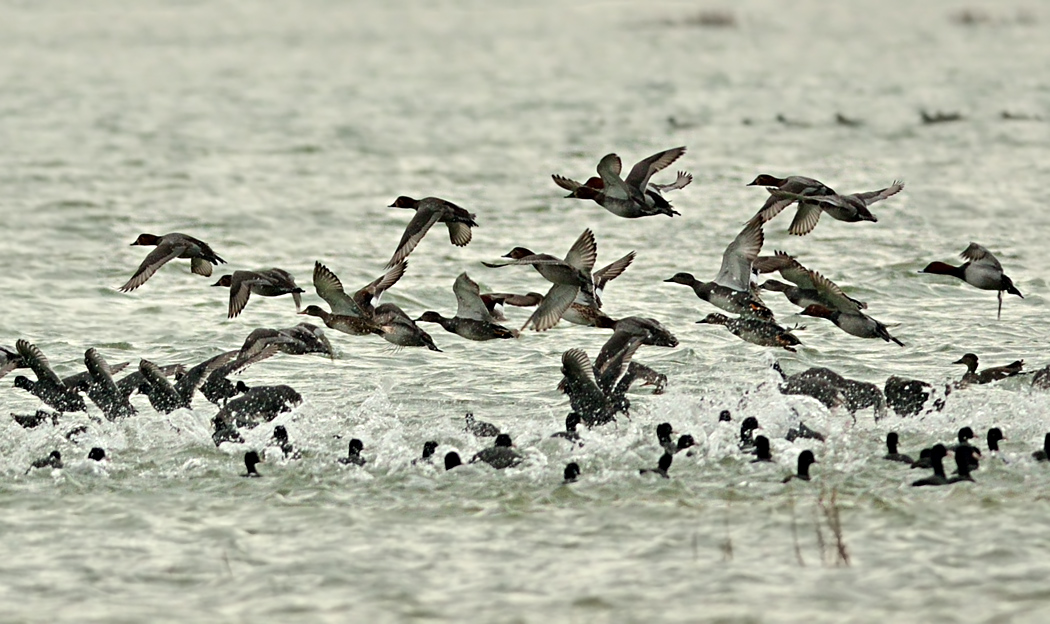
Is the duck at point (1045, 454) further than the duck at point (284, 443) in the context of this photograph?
No

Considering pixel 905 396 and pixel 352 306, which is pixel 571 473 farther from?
pixel 905 396

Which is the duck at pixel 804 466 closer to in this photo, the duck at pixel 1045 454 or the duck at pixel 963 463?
the duck at pixel 963 463

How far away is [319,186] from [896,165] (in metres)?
9.19

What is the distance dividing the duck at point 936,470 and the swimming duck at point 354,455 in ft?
13.3

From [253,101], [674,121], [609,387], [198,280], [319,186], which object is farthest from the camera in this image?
[253,101]

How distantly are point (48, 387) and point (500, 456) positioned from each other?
4122mm

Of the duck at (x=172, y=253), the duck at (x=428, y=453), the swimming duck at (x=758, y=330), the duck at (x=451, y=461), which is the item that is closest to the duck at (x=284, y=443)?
the duck at (x=428, y=453)

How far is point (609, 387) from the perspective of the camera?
42.4 feet

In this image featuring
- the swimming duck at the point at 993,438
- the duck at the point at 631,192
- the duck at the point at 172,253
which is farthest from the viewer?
the duck at the point at 172,253

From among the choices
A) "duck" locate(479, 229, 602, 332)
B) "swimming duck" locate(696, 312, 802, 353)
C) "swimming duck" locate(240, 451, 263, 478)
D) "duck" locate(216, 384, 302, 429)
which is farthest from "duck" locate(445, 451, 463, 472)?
"swimming duck" locate(696, 312, 802, 353)

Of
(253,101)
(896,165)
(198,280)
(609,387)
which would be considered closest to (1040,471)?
(609,387)

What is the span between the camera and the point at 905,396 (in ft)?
42.2

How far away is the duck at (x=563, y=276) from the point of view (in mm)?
12273

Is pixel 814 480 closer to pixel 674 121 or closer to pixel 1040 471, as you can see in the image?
pixel 1040 471
